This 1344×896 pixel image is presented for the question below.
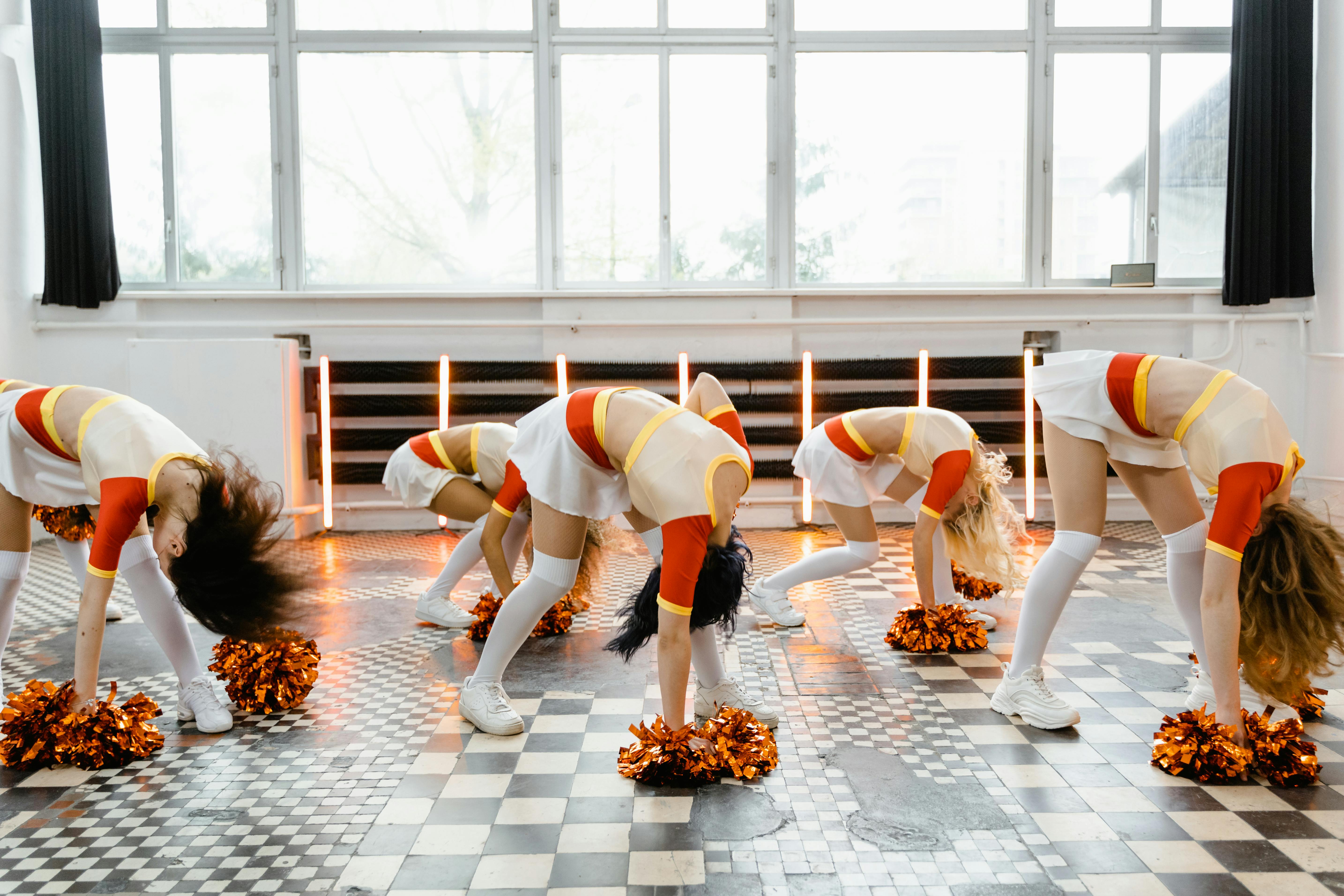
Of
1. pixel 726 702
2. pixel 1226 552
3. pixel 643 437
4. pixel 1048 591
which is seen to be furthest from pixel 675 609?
pixel 1226 552

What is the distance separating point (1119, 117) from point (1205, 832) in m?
6.19

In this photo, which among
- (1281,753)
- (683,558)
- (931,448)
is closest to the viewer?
(683,558)

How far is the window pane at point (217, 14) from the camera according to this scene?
671 cm

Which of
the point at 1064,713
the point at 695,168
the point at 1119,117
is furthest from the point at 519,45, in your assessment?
the point at 1064,713

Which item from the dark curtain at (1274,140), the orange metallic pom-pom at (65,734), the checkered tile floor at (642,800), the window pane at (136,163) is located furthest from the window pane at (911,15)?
the orange metallic pom-pom at (65,734)

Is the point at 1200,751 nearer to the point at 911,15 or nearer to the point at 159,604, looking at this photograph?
the point at 159,604

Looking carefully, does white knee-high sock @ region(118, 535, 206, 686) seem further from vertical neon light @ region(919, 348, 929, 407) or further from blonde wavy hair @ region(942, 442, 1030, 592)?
vertical neon light @ region(919, 348, 929, 407)

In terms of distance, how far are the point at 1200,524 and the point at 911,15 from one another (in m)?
5.39

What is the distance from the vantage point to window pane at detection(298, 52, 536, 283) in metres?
6.79

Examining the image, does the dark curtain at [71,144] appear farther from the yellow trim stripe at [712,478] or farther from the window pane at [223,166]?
the yellow trim stripe at [712,478]

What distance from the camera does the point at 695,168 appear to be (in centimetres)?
688

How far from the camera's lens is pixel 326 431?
20.6ft

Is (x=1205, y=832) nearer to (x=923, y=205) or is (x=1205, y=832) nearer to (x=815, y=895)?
(x=815, y=895)

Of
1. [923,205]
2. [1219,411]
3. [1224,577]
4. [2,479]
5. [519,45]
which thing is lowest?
[1224,577]
